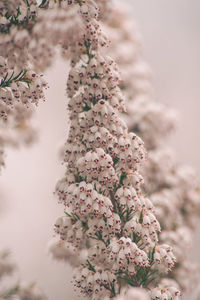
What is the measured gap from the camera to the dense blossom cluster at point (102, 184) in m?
3.61

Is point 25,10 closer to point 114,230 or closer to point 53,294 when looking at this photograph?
point 114,230

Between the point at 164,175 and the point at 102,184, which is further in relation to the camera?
the point at 164,175

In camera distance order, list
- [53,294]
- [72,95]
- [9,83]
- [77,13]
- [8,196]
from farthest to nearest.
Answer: [53,294] → [8,196] → [72,95] → [9,83] → [77,13]

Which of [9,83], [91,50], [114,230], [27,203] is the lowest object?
[114,230]

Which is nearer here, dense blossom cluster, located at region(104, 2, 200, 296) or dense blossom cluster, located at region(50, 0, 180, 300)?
dense blossom cluster, located at region(50, 0, 180, 300)

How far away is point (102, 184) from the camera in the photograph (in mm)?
3717

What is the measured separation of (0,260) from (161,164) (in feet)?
11.2

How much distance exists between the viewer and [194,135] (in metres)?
13.5

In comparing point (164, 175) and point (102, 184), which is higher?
point (164, 175)

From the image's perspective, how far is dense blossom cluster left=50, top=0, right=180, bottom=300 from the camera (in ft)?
11.8

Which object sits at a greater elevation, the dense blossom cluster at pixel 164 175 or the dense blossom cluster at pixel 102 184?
the dense blossom cluster at pixel 164 175

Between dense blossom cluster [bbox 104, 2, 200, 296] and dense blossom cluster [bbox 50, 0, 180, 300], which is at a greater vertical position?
dense blossom cluster [bbox 104, 2, 200, 296]

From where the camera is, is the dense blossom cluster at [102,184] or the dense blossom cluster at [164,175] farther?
the dense blossom cluster at [164,175]

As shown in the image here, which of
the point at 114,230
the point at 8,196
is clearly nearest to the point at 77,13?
the point at 114,230
